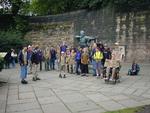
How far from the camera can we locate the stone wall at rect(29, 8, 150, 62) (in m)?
23.6

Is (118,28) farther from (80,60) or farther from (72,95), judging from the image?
Answer: (72,95)

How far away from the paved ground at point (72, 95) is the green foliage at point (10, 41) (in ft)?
39.6

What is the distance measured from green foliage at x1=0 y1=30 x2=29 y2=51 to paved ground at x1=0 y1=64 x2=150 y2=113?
12.1 metres

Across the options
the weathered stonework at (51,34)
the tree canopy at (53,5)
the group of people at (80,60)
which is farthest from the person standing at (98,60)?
the weathered stonework at (51,34)

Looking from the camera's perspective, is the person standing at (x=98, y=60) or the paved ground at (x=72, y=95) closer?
the paved ground at (x=72, y=95)

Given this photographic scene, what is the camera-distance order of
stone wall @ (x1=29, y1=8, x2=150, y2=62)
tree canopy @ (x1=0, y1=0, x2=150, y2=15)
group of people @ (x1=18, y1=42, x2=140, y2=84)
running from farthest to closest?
tree canopy @ (x1=0, y1=0, x2=150, y2=15)
stone wall @ (x1=29, y1=8, x2=150, y2=62)
group of people @ (x1=18, y1=42, x2=140, y2=84)

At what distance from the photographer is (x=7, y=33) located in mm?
29344

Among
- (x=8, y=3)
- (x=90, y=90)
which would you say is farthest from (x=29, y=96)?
(x=8, y=3)

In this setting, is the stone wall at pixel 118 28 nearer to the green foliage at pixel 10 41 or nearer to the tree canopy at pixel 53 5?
the tree canopy at pixel 53 5

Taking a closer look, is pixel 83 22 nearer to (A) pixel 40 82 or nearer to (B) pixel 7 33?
(B) pixel 7 33

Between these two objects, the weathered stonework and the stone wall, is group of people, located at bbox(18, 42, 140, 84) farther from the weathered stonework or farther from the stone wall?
the weathered stonework

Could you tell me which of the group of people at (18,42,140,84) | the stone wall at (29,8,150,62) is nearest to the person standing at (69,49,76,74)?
the group of people at (18,42,140,84)

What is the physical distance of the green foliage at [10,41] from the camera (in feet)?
93.4

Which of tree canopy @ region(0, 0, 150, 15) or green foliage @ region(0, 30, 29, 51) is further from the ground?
tree canopy @ region(0, 0, 150, 15)
